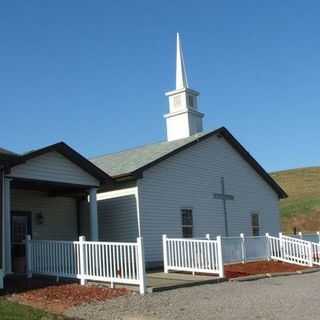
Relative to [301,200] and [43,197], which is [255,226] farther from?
[301,200]

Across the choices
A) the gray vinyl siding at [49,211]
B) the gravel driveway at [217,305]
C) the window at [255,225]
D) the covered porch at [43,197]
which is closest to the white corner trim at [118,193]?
the covered porch at [43,197]

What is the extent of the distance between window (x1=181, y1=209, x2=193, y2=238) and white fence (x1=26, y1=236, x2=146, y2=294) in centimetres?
788

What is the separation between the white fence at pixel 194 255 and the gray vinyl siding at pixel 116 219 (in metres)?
2.38

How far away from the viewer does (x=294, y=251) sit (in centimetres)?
2445

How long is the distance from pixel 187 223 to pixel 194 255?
5.20 meters

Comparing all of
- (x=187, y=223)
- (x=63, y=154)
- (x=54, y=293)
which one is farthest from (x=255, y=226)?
(x=54, y=293)

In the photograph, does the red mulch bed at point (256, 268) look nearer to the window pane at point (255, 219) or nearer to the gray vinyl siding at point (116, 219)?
the gray vinyl siding at point (116, 219)

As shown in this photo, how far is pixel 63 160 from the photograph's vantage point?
18.7m

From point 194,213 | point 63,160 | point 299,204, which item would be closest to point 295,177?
point 299,204

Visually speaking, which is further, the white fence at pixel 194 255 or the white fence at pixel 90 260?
the white fence at pixel 194 255

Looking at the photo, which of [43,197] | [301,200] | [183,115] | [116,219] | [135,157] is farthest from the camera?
[301,200]

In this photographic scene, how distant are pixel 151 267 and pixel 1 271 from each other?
8065mm

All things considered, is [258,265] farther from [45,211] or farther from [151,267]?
[45,211]

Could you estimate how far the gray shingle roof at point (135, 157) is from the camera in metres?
22.9
